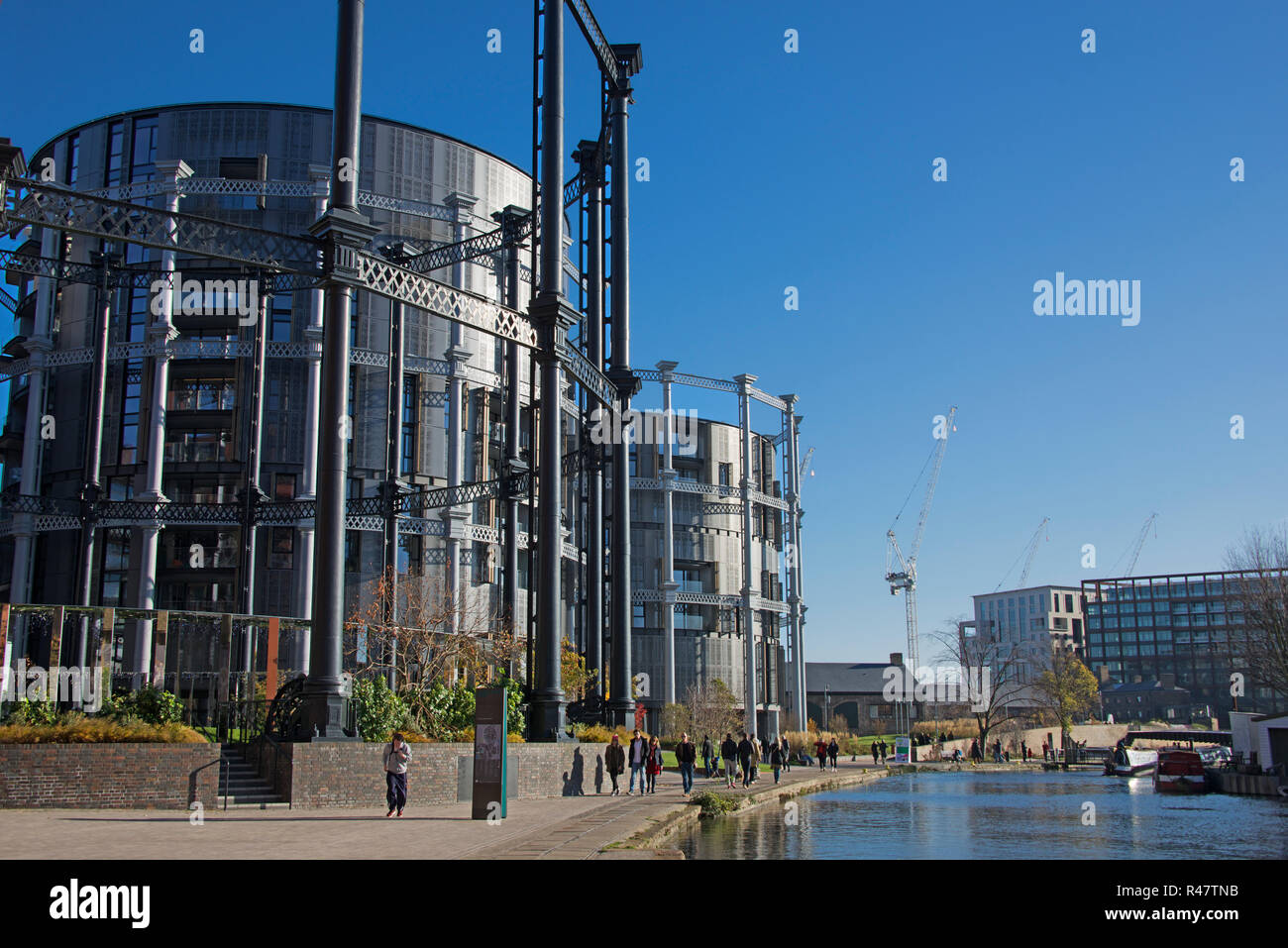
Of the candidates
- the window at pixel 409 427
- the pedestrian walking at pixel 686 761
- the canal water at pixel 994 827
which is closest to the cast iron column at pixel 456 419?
the window at pixel 409 427

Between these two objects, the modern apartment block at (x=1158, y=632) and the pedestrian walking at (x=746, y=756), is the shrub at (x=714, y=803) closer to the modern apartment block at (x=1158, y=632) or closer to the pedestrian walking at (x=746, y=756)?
the pedestrian walking at (x=746, y=756)

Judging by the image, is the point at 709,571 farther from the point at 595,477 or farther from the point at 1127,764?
the point at 595,477

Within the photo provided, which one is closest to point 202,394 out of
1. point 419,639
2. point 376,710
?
point 419,639

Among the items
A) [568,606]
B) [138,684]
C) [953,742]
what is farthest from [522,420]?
[953,742]

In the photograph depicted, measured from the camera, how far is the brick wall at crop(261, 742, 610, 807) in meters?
19.4

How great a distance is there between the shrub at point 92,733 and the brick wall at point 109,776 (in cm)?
22

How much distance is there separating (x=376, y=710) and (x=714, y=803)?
7400 mm

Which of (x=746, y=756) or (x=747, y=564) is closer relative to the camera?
(x=746, y=756)

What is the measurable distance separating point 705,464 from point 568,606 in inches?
798

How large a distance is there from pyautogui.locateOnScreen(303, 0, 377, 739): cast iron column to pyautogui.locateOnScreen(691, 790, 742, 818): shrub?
303 inches

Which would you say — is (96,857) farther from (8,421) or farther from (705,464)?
(705,464)

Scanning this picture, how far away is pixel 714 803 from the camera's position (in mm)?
23484

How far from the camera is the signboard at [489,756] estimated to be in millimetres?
17750

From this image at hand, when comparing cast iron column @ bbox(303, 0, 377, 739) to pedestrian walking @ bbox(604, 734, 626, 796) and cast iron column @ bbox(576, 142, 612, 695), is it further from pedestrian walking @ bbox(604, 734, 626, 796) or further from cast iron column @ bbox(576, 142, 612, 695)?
cast iron column @ bbox(576, 142, 612, 695)
